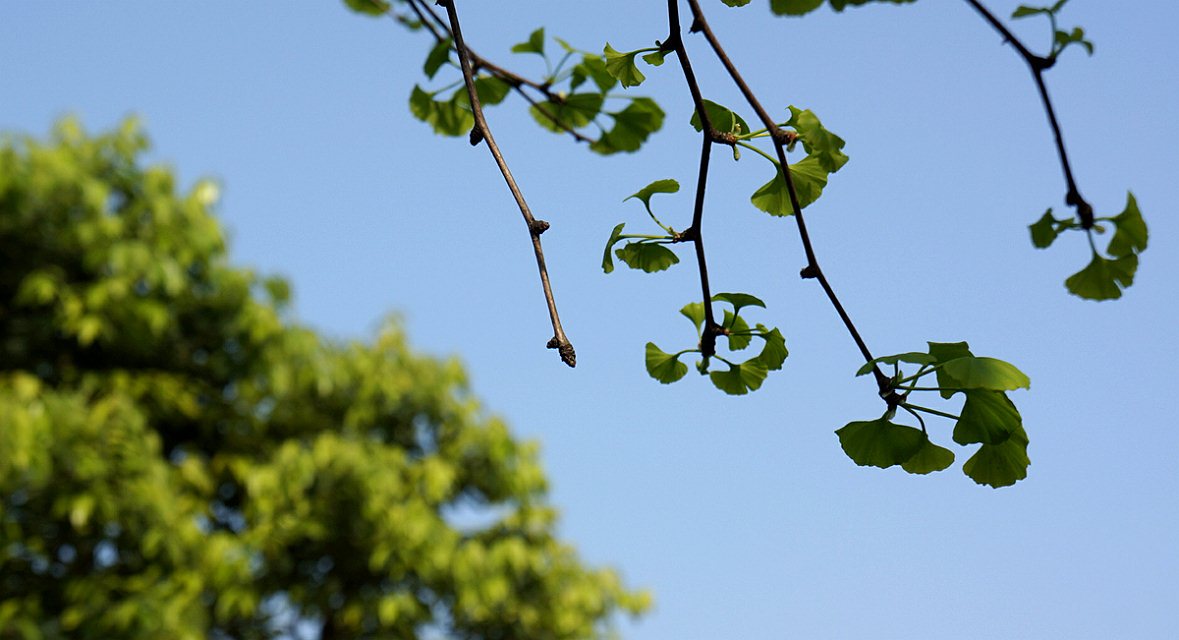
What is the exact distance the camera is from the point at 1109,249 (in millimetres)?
428

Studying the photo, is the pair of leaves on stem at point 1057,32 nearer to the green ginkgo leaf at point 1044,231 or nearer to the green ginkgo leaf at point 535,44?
the green ginkgo leaf at point 1044,231

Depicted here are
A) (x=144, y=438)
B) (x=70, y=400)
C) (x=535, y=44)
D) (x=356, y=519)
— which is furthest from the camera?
(x=356, y=519)

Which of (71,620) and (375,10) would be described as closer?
(375,10)

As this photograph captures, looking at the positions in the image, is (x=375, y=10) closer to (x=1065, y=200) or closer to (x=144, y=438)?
(x=1065, y=200)

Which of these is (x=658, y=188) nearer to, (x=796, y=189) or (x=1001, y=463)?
(x=796, y=189)

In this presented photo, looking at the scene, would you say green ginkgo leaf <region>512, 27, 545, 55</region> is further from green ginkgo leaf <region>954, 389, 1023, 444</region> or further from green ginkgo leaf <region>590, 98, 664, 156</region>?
green ginkgo leaf <region>954, 389, 1023, 444</region>

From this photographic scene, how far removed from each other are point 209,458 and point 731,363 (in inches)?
161

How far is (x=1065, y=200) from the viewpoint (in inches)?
14.5

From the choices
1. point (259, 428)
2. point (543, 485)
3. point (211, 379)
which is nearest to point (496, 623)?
point (543, 485)

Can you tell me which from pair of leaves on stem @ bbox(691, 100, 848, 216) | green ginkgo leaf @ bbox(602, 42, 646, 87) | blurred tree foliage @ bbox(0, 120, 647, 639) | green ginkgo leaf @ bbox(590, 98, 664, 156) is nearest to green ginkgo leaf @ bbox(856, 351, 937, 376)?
pair of leaves on stem @ bbox(691, 100, 848, 216)

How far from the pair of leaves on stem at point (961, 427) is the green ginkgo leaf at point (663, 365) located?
96 millimetres

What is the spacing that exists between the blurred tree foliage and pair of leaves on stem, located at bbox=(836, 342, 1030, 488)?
2981mm

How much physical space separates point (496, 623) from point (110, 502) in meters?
1.72

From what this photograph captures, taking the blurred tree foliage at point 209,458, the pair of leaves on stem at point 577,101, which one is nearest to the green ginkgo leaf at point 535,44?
the pair of leaves on stem at point 577,101
